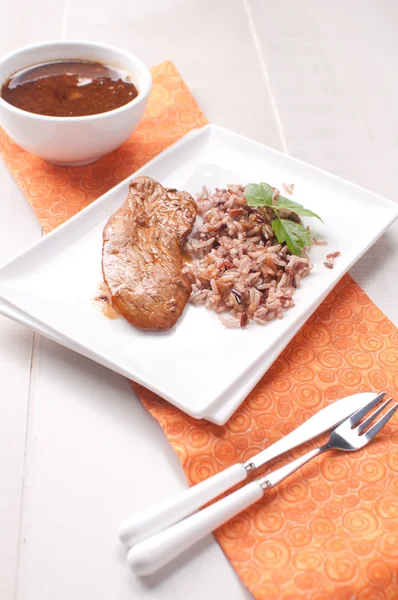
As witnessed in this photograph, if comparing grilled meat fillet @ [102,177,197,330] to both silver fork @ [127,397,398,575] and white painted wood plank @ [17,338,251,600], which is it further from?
silver fork @ [127,397,398,575]

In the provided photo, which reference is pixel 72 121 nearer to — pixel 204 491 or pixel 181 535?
pixel 204 491

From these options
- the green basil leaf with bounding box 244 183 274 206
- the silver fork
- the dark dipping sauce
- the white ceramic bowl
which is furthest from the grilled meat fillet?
the silver fork

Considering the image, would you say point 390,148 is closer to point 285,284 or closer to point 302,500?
point 285,284

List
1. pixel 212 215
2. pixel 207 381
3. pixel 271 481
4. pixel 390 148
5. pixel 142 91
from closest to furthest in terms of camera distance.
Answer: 1. pixel 271 481
2. pixel 207 381
3. pixel 212 215
4. pixel 142 91
5. pixel 390 148

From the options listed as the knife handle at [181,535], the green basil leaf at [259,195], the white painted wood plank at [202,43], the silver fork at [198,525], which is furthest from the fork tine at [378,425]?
the white painted wood plank at [202,43]

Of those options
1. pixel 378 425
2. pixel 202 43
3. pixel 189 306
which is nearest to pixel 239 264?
pixel 189 306

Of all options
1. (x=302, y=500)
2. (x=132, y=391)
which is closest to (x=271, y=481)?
(x=302, y=500)
